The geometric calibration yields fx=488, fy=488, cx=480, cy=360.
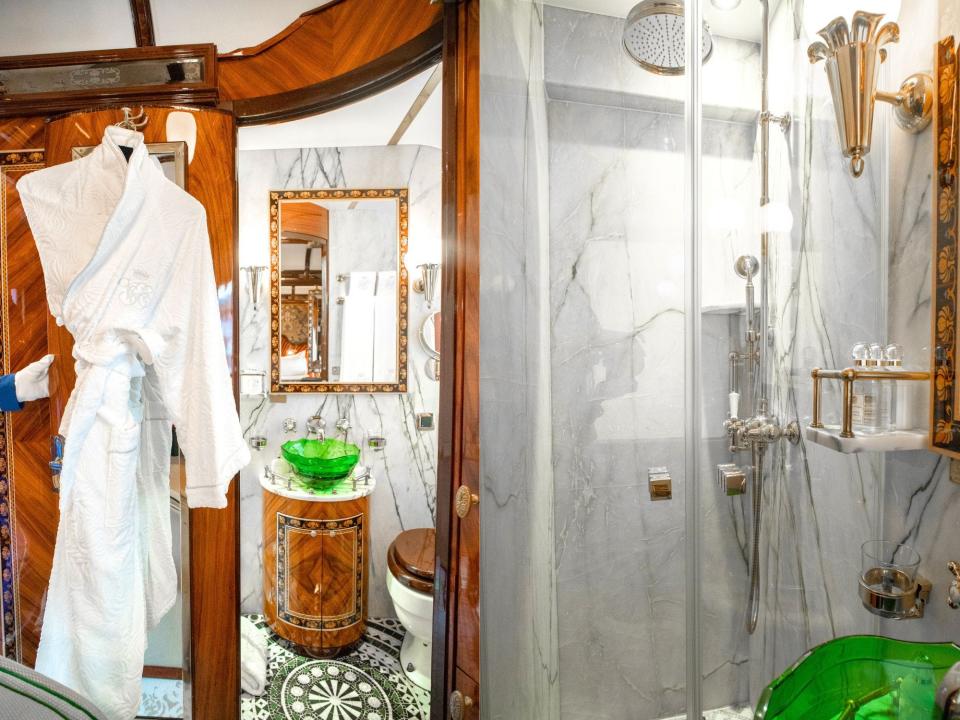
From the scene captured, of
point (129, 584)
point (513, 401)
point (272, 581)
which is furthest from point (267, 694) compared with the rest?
point (513, 401)

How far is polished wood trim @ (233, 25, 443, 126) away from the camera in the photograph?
1.31m

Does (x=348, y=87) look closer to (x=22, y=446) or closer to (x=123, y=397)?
(x=123, y=397)

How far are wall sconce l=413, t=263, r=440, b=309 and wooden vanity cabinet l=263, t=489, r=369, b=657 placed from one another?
111 centimetres

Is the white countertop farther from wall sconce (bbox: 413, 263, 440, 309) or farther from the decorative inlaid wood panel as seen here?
wall sconce (bbox: 413, 263, 440, 309)

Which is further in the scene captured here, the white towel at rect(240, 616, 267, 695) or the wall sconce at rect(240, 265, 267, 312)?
the wall sconce at rect(240, 265, 267, 312)

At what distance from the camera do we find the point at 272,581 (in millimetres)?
2438

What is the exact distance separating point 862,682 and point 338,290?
8.37 feet

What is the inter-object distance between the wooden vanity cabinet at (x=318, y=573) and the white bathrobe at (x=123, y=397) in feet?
2.98

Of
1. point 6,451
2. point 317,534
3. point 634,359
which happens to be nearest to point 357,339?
point 317,534

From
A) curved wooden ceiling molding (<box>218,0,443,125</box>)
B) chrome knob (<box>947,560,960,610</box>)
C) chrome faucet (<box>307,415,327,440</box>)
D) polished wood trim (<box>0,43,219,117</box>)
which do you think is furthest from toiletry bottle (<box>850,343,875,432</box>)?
chrome faucet (<box>307,415,327,440</box>)

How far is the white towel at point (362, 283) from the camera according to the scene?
2.63m

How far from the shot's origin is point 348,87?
1472 millimetres

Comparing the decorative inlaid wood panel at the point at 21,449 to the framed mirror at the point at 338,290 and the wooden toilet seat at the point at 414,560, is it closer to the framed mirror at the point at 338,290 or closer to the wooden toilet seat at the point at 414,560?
the framed mirror at the point at 338,290

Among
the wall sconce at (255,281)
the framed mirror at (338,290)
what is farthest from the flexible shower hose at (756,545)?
the wall sconce at (255,281)
